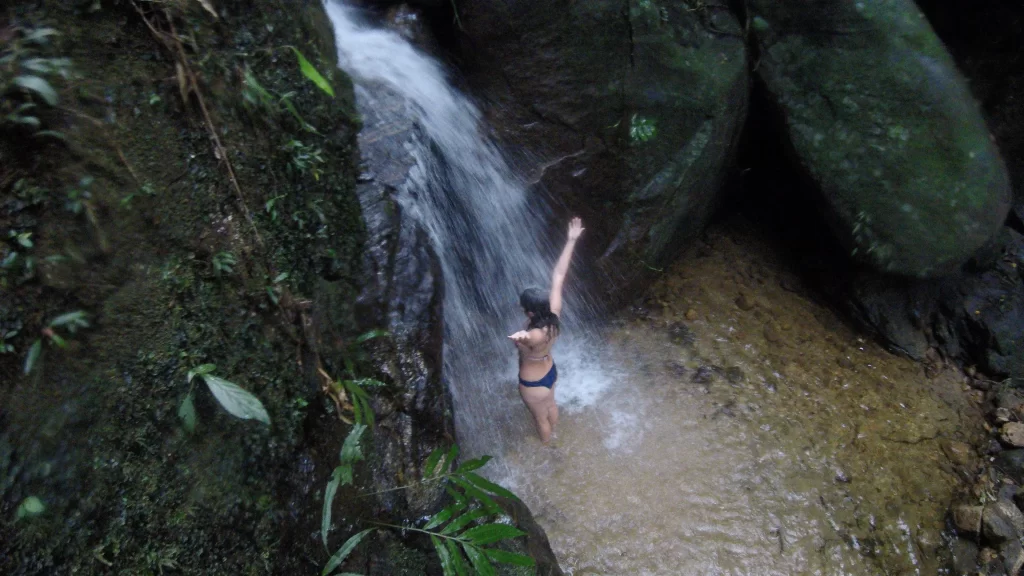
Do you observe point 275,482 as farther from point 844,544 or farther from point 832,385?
point 832,385

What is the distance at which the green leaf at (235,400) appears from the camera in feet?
5.46

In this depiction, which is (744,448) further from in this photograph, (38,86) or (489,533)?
(38,86)

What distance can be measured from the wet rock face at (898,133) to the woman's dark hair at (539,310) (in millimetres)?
2696

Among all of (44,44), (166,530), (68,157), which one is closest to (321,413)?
(166,530)

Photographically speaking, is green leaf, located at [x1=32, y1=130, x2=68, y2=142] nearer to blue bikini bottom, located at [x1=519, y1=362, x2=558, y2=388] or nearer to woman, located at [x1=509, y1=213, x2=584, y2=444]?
woman, located at [x1=509, y1=213, x2=584, y2=444]

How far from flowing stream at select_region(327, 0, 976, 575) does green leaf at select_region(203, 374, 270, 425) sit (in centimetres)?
163

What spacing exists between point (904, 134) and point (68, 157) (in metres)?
5.25

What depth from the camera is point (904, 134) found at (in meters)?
4.34

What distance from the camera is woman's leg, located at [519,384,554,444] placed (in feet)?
12.4

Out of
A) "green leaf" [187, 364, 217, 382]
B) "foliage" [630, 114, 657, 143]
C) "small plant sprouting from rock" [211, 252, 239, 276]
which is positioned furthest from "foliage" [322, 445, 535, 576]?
"foliage" [630, 114, 657, 143]

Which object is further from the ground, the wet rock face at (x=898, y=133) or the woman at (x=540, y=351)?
the wet rock face at (x=898, y=133)

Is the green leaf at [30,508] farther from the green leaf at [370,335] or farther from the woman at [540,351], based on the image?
the woman at [540,351]

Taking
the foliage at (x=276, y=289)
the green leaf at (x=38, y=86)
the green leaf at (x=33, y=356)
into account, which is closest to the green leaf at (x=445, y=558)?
the foliage at (x=276, y=289)

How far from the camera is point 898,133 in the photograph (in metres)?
4.35
